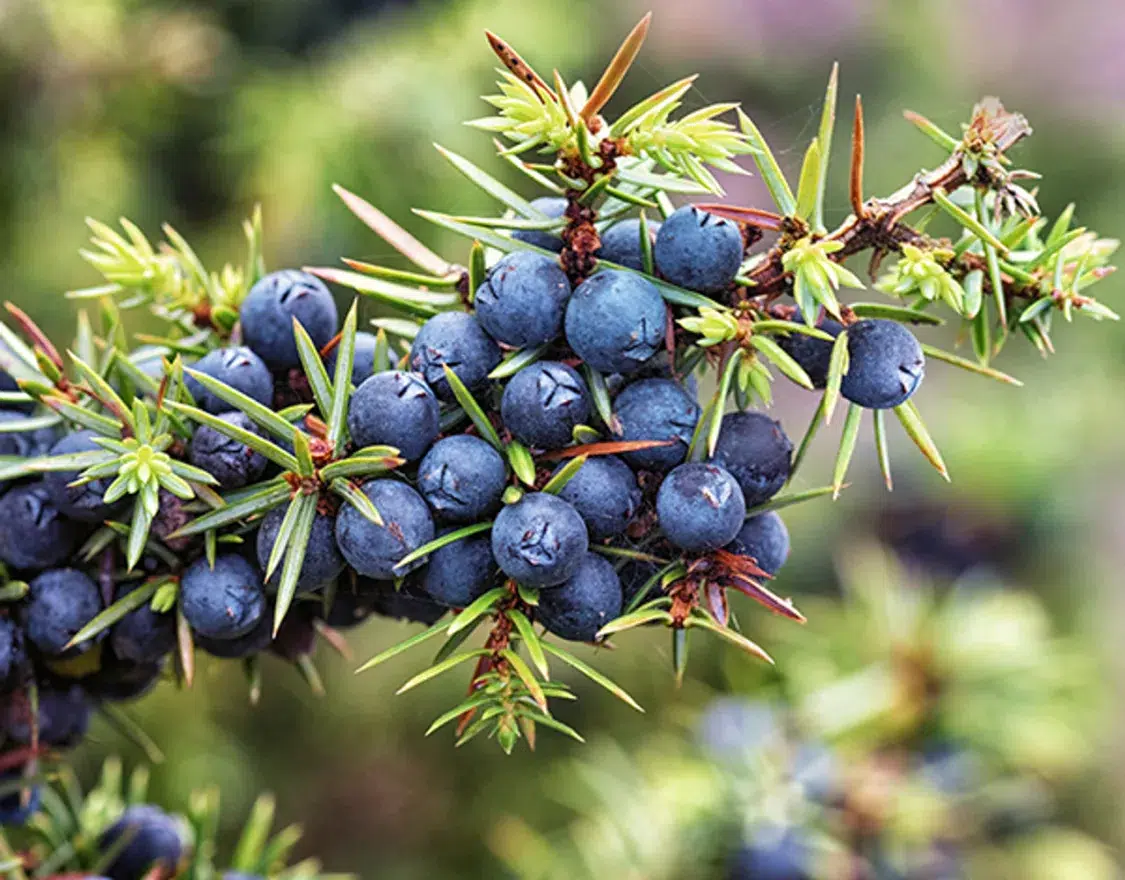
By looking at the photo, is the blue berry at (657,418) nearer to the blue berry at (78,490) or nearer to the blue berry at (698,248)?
the blue berry at (698,248)

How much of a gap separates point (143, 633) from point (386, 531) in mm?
150

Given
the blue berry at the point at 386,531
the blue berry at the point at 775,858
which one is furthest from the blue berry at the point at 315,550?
the blue berry at the point at 775,858

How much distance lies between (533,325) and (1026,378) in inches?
63.7

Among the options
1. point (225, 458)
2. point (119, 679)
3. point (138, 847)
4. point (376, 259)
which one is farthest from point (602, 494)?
point (376, 259)

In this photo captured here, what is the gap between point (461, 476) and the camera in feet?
1.39

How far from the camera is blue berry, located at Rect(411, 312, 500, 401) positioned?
1.45ft

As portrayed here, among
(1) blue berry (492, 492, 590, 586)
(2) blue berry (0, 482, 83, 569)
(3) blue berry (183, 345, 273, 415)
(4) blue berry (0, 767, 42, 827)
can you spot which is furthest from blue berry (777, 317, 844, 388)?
(4) blue berry (0, 767, 42, 827)

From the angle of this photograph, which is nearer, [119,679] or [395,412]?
[395,412]

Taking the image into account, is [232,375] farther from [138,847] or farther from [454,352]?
[138,847]

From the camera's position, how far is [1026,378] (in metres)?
1.83

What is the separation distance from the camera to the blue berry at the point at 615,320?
41 centimetres

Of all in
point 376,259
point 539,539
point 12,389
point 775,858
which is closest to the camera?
point 539,539

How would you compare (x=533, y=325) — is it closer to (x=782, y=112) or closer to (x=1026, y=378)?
(x=1026, y=378)

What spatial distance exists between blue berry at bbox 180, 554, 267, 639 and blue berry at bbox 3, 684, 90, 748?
128mm
